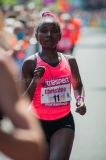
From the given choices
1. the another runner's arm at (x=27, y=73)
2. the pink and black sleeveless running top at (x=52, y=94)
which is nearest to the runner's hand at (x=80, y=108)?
the pink and black sleeveless running top at (x=52, y=94)

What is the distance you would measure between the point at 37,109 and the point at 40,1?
52.7 m

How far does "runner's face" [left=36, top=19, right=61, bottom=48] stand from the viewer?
4.72 metres

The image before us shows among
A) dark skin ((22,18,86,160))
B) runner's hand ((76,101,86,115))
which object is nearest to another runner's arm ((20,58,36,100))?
dark skin ((22,18,86,160))

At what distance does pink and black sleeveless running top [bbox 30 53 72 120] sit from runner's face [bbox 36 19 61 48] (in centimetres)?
16

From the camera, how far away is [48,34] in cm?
471

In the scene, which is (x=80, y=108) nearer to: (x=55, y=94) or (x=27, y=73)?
(x=55, y=94)

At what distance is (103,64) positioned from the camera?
60.8 ft

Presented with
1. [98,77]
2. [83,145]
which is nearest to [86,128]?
[83,145]

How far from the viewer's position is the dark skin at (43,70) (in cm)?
439

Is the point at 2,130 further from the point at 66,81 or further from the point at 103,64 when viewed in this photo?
the point at 103,64

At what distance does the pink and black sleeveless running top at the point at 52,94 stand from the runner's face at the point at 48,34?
0.52ft

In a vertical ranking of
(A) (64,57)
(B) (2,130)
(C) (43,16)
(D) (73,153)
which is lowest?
(D) (73,153)

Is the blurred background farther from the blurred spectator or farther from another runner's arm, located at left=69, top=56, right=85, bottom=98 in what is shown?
another runner's arm, located at left=69, top=56, right=85, bottom=98

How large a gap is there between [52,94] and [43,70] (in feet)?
1.14
